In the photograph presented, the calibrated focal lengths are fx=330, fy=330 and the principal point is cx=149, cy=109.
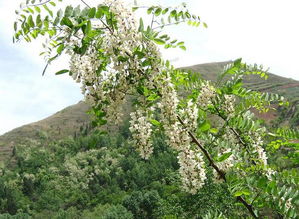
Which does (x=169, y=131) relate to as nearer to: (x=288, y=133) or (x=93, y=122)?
(x=93, y=122)

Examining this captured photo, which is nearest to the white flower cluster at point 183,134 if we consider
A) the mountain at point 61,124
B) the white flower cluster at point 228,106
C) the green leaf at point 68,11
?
the white flower cluster at point 228,106

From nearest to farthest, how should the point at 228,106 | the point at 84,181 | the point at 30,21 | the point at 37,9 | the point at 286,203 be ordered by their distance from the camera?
1. the point at 30,21
2. the point at 37,9
3. the point at 286,203
4. the point at 228,106
5. the point at 84,181

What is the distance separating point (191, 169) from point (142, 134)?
1.48 feet

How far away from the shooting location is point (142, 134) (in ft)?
8.24

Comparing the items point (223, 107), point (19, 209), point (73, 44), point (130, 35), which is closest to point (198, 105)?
point (223, 107)

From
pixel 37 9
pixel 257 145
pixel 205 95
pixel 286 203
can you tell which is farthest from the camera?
pixel 257 145

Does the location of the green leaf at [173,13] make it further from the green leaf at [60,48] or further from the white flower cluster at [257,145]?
the white flower cluster at [257,145]

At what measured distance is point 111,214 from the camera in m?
49.5

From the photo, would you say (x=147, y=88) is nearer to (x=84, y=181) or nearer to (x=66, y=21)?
(x=66, y=21)

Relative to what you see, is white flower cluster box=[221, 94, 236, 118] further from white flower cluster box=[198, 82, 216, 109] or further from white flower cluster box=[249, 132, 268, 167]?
white flower cluster box=[249, 132, 268, 167]

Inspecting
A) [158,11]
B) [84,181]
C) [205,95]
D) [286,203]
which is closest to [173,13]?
[158,11]

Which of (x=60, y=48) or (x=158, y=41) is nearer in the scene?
(x=60, y=48)

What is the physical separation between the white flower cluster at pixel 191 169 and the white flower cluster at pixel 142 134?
11.4 inches

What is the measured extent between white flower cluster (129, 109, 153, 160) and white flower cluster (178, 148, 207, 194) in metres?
0.29
